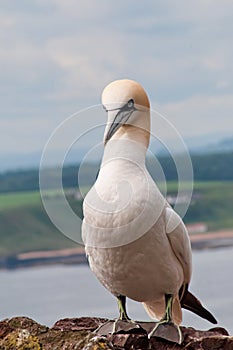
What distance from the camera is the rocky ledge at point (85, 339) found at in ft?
8.20

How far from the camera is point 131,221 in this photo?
2471 millimetres

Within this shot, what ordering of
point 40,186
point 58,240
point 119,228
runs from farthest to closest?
point 58,240, point 40,186, point 119,228

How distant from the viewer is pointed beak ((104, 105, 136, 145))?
2.54m

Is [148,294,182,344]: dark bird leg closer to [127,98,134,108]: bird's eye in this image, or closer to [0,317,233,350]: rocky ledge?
[0,317,233,350]: rocky ledge

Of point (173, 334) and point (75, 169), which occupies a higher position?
point (75, 169)

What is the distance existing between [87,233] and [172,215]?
25 centimetres

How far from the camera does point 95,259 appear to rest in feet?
8.52

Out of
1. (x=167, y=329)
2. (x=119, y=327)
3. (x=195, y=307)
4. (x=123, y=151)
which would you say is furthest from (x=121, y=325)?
(x=123, y=151)

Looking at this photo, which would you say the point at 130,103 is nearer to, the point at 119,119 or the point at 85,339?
Answer: the point at 119,119

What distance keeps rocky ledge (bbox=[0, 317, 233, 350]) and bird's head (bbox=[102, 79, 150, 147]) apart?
1.87ft

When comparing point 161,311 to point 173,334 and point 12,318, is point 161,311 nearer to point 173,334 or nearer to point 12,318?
point 173,334

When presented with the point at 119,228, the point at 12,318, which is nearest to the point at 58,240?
the point at 12,318

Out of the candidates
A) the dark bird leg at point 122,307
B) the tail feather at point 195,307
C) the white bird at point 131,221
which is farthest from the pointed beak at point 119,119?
the tail feather at point 195,307

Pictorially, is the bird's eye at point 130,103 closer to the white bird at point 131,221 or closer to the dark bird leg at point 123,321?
the white bird at point 131,221
